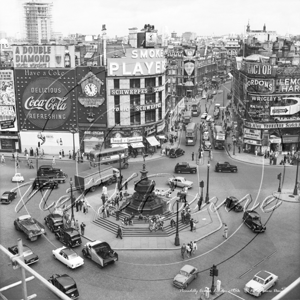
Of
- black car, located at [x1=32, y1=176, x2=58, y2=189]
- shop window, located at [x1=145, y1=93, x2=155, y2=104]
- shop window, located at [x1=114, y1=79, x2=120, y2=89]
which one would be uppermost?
shop window, located at [x1=114, y1=79, x2=120, y2=89]

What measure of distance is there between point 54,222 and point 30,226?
179 cm

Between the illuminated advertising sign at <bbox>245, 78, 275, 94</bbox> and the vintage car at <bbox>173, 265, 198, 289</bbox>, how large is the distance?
35188 mm

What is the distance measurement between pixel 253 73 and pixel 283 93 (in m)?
4.70

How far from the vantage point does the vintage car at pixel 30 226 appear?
98.7 ft

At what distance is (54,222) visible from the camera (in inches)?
1244

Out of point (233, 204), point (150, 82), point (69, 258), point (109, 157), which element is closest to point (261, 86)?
point (150, 82)

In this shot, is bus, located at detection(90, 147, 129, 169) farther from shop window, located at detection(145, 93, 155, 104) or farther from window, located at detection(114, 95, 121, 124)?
shop window, located at detection(145, 93, 155, 104)

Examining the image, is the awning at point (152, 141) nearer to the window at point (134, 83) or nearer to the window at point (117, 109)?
the window at point (117, 109)

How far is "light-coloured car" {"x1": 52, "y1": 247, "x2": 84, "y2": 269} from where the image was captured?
26.1 m

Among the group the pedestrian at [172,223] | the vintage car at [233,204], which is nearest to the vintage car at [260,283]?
the pedestrian at [172,223]

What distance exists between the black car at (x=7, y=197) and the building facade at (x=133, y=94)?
62.4ft

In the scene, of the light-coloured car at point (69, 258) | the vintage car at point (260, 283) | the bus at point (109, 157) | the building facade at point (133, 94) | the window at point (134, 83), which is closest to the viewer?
the vintage car at point (260, 283)

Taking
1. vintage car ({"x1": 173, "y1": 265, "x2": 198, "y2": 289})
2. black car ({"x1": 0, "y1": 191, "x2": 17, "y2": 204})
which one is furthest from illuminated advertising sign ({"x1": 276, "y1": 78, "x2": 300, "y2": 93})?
vintage car ({"x1": 173, "y1": 265, "x2": 198, "y2": 289})

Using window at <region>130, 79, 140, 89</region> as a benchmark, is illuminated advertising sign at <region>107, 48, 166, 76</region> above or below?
above
